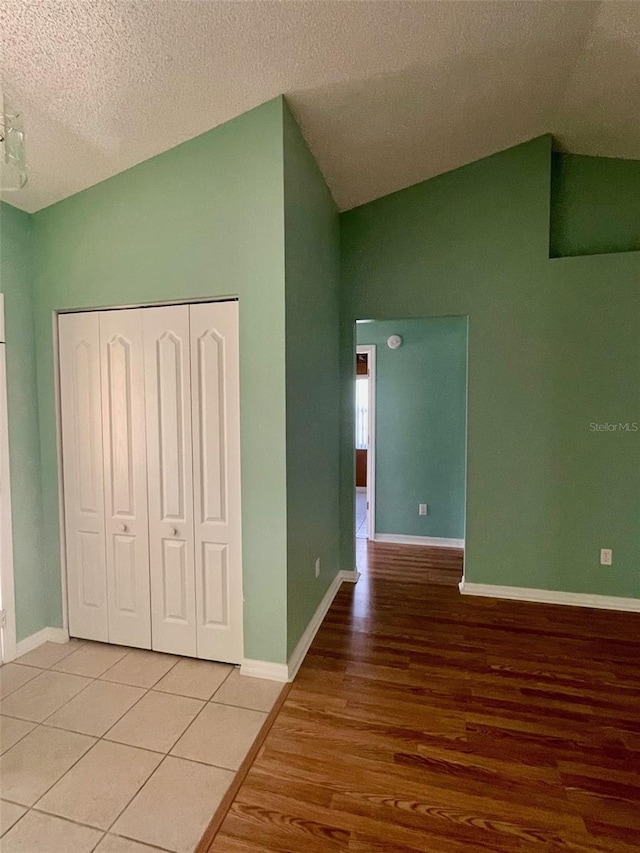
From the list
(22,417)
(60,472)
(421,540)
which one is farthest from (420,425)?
(22,417)

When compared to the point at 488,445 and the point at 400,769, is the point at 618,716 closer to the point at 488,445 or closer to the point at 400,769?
the point at 400,769

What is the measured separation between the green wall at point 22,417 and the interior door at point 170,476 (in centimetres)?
79

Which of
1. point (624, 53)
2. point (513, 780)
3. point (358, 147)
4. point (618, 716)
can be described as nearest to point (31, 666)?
point (513, 780)

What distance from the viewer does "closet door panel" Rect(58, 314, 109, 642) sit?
8.48 ft

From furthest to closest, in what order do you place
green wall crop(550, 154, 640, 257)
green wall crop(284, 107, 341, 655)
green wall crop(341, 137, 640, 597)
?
1. green wall crop(550, 154, 640, 257)
2. green wall crop(341, 137, 640, 597)
3. green wall crop(284, 107, 341, 655)

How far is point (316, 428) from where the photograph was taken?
110 inches

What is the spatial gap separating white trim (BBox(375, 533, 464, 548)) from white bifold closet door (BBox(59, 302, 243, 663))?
2557mm

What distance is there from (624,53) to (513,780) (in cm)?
351

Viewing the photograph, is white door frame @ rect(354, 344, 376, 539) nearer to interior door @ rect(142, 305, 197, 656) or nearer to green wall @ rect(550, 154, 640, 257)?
green wall @ rect(550, 154, 640, 257)

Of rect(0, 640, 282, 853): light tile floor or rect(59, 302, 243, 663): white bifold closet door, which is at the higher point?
rect(59, 302, 243, 663): white bifold closet door

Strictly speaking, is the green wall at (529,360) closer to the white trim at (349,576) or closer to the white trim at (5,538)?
the white trim at (349,576)

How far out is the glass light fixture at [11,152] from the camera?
1690mm

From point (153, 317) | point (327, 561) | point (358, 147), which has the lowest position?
point (327, 561)

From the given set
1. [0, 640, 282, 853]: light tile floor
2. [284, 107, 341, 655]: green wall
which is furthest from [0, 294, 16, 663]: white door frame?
[284, 107, 341, 655]: green wall
